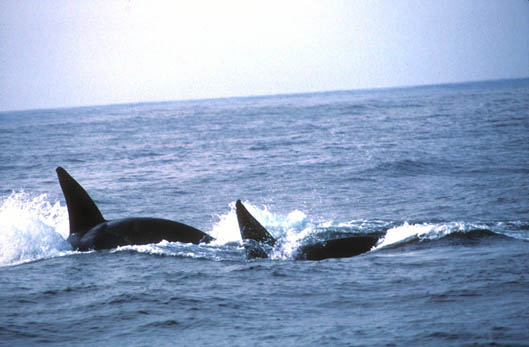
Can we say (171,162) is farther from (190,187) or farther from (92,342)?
(92,342)

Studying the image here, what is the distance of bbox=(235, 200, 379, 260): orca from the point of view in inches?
393

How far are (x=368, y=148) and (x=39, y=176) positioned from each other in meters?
15.5

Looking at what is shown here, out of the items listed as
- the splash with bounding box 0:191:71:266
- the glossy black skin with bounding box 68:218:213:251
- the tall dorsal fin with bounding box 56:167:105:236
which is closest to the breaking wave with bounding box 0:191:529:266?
the splash with bounding box 0:191:71:266

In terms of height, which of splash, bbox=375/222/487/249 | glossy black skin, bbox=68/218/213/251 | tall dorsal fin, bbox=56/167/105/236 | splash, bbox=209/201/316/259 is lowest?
splash, bbox=209/201/316/259

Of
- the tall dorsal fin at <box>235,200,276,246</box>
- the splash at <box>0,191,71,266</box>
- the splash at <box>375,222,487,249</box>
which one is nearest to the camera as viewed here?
A: the tall dorsal fin at <box>235,200,276,246</box>

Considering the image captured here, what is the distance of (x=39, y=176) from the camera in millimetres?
26328

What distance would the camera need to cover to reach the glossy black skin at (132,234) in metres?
11.2

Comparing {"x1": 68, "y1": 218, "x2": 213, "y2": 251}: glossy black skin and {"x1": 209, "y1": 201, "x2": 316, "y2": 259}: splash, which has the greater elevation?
{"x1": 68, "y1": 218, "x2": 213, "y2": 251}: glossy black skin

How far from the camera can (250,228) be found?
33.3 feet

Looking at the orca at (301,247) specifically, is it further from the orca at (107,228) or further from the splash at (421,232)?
the orca at (107,228)

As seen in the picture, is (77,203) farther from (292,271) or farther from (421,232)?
(421,232)

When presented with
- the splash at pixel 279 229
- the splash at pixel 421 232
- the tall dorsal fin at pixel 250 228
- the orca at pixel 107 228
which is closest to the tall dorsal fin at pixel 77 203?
the orca at pixel 107 228

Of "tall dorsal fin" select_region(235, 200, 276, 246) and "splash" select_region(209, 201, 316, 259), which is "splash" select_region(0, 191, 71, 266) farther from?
"tall dorsal fin" select_region(235, 200, 276, 246)

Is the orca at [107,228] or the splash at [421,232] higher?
the orca at [107,228]
